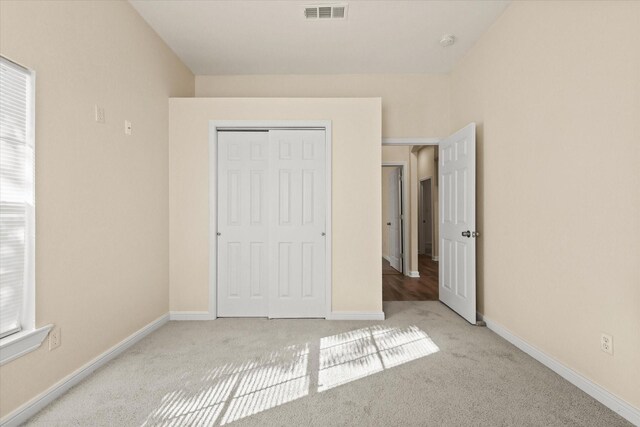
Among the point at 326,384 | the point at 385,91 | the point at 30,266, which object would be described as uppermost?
the point at 385,91

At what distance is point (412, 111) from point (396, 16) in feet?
4.36

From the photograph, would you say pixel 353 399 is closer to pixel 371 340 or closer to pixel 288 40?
pixel 371 340

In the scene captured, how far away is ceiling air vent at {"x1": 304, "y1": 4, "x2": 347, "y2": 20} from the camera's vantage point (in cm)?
273

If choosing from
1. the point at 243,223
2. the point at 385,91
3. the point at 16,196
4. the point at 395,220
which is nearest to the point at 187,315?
the point at 243,223

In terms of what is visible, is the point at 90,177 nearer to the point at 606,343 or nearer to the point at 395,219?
the point at 606,343

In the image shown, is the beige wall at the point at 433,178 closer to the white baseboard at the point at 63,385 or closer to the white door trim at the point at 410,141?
the white door trim at the point at 410,141

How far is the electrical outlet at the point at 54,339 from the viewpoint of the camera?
1.91m

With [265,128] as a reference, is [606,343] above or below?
below

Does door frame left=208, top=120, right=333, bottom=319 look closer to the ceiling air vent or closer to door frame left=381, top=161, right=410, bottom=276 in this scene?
the ceiling air vent

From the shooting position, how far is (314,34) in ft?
10.2

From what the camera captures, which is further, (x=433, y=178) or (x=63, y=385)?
(x=433, y=178)

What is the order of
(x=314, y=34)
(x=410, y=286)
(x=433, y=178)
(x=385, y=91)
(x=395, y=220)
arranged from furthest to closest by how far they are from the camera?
1. (x=433, y=178)
2. (x=395, y=220)
3. (x=410, y=286)
4. (x=385, y=91)
5. (x=314, y=34)

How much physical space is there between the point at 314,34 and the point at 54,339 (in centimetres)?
313

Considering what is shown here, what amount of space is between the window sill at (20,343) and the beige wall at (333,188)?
1569 millimetres
